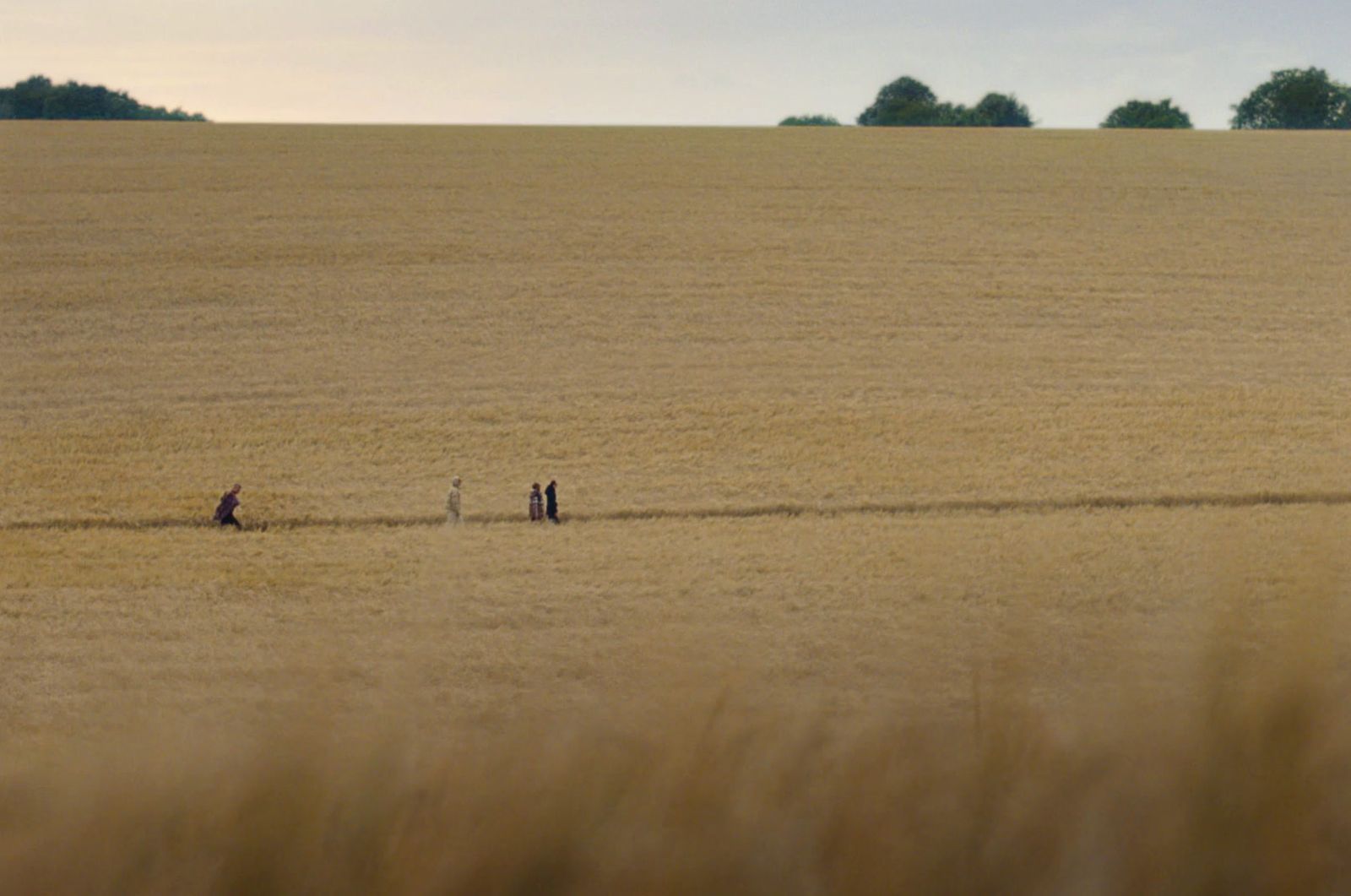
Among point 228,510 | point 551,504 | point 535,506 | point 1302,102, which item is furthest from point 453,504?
point 1302,102

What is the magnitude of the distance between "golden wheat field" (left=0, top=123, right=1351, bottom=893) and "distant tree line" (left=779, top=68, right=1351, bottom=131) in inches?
944

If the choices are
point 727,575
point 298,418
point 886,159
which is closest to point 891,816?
point 727,575

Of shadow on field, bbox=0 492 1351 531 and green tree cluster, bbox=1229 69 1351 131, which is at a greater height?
green tree cluster, bbox=1229 69 1351 131

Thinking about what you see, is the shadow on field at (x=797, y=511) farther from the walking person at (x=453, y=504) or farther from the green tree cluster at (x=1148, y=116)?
the green tree cluster at (x=1148, y=116)

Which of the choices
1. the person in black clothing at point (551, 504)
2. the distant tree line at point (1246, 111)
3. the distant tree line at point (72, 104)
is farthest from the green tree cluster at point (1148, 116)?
the person in black clothing at point (551, 504)

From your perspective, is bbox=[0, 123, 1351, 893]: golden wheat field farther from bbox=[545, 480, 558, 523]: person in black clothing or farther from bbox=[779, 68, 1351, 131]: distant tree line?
bbox=[779, 68, 1351, 131]: distant tree line

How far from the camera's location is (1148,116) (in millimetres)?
76188

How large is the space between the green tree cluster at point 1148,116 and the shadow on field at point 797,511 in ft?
205

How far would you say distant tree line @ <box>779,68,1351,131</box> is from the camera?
74.9 metres

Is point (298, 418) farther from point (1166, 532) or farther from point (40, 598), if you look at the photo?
point (1166, 532)

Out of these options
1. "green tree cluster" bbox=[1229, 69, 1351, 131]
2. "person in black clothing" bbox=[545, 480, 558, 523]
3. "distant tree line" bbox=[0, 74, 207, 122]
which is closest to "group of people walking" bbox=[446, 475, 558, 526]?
"person in black clothing" bbox=[545, 480, 558, 523]

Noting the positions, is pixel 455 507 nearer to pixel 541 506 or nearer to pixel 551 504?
pixel 541 506

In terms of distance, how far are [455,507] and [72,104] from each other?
65412 mm

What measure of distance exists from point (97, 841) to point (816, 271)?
31.3 m
